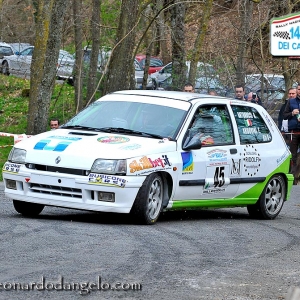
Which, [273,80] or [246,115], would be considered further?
[273,80]

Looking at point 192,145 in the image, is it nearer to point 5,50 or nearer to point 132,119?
point 132,119

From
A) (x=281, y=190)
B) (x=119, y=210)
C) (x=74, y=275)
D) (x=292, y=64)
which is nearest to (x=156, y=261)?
(x=74, y=275)

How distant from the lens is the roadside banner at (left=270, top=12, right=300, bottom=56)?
45.3ft

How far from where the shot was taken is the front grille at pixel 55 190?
9925mm

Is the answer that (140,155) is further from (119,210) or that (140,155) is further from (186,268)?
(186,268)

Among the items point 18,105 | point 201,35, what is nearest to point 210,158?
point 201,35

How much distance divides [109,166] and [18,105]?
24550 millimetres

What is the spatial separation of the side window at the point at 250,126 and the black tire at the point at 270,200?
0.60m

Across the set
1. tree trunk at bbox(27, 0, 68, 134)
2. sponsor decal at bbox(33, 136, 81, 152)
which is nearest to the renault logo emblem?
sponsor decal at bbox(33, 136, 81, 152)

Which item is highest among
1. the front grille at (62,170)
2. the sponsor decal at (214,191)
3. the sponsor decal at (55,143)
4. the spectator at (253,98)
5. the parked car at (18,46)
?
the parked car at (18,46)

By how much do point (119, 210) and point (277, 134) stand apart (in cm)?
368

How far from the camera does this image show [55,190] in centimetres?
1002

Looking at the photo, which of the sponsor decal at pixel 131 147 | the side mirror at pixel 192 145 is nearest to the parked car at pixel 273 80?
the side mirror at pixel 192 145

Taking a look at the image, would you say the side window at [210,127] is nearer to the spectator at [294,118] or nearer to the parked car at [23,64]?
the spectator at [294,118]
